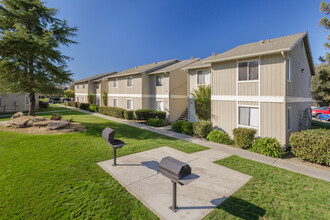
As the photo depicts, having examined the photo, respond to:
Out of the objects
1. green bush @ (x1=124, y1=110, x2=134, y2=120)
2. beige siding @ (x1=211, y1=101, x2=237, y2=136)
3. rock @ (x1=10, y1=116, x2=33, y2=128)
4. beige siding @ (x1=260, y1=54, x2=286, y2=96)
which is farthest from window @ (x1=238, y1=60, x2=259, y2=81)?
rock @ (x1=10, y1=116, x2=33, y2=128)

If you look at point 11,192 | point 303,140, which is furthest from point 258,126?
point 11,192

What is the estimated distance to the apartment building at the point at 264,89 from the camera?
8883mm

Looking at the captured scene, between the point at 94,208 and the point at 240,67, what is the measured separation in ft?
34.7

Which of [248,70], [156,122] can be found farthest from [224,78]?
[156,122]

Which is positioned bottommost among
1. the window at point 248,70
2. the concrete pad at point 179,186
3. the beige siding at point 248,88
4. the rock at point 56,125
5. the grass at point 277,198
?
the grass at point 277,198

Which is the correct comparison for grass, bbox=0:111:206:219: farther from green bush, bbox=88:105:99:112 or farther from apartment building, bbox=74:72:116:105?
apartment building, bbox=74:72:116:105

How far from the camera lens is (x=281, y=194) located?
185 inches

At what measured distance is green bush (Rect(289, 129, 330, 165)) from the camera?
23.1 feet

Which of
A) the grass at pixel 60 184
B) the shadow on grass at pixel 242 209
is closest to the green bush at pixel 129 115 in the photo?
→ the grass at pixel 60 184

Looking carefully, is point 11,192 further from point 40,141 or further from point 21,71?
point 21,71

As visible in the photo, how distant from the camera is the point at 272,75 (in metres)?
9.13

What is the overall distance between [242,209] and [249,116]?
7264 millimetres

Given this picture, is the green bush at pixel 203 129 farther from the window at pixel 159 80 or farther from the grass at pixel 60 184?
the window at pixel 159 80

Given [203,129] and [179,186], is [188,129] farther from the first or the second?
[179,186]
